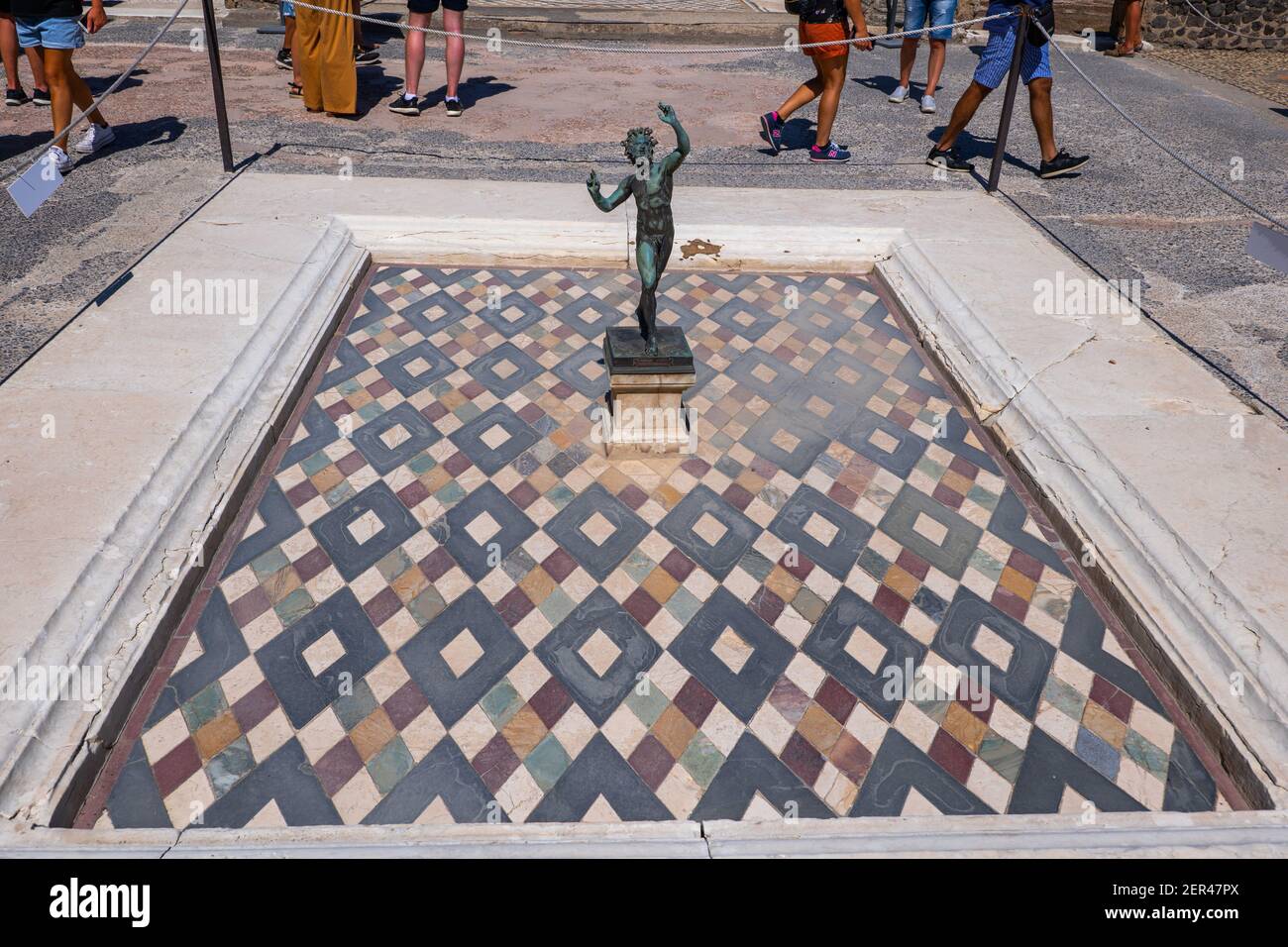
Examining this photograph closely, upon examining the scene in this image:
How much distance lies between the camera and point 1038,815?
200 centimetres

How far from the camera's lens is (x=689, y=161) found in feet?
19.4

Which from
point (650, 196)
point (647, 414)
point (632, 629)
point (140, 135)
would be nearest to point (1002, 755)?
point (632, 629)

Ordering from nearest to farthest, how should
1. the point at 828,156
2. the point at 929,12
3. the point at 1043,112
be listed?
the point at 1043,112
the point at 828,156
the point at 929,12

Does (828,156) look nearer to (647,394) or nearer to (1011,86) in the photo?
(1011,86)

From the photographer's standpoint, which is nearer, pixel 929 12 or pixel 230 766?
pixel 230 766

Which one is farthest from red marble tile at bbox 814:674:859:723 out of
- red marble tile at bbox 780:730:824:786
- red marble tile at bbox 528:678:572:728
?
red marble tile at bbox 528:678:572:728

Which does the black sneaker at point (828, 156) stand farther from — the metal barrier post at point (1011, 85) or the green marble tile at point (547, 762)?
the green marble tile at point (547, 762)

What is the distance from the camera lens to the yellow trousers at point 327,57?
19.8 ft

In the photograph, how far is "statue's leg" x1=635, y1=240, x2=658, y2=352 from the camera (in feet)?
9.93

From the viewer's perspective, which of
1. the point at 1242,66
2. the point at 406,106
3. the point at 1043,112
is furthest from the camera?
the point at 1242,66

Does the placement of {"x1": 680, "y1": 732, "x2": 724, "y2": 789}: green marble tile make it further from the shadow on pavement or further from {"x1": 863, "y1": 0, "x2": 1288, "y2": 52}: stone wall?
{"x1": 863, "y1": 0, "x2": 1288, "y2": 52}: stone wall

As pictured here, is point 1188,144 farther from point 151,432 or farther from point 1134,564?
point 151,432

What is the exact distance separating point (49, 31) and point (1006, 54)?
19.8ft
